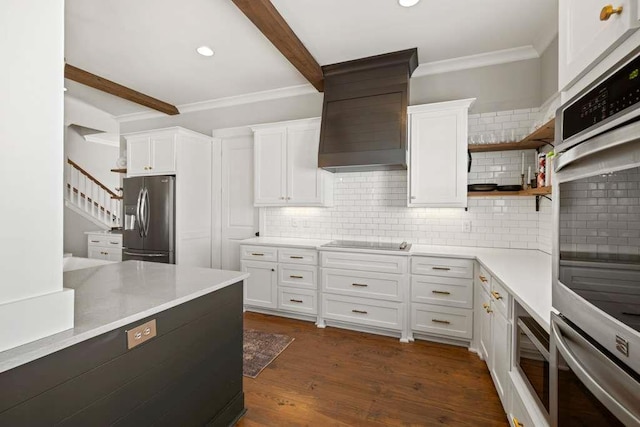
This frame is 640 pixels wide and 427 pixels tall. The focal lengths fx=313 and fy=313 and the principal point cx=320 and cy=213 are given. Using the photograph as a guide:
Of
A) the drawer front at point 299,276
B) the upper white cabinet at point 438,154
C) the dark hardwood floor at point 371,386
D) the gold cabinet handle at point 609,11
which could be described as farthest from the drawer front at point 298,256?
the gold cabinet handle at point 609,11

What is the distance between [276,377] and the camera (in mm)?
2385

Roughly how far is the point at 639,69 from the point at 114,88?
15.8 feet

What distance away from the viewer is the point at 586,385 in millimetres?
825

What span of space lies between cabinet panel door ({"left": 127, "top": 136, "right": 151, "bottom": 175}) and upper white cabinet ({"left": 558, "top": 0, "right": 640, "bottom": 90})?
4.35 meters

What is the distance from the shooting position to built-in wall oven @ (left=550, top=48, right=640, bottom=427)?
666 mm

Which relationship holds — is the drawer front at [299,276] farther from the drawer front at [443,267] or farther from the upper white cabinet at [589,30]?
the upper white cabinet at [589,30]

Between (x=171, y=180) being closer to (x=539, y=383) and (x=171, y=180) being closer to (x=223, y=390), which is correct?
(x=223, y=390)

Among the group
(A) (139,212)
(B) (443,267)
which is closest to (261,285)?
(A) (139,212)

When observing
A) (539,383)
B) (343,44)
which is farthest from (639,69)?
(343,44)

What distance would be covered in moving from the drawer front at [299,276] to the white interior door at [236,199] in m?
1.04

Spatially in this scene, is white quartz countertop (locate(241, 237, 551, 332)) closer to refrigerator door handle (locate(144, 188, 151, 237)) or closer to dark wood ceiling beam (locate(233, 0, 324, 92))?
refrigerator door handle (locate(144, 188, 151, 237))

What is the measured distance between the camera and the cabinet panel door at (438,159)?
9.94 ft

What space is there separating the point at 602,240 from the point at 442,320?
7.68ft

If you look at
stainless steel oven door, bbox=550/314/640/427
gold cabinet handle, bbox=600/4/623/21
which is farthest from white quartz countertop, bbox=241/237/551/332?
gold cabinet handle, bbox=600/4/623/21
